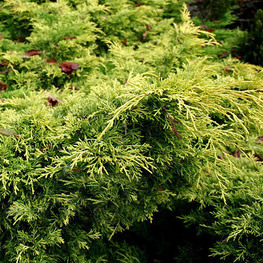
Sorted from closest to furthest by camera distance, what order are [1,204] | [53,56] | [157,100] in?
1. [157,100]
2. [1,204]
3. [53,56]

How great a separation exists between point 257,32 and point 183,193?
151 inches

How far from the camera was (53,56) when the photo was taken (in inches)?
108

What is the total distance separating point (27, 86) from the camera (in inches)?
102

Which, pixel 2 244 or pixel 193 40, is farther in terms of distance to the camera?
pixel 193 40

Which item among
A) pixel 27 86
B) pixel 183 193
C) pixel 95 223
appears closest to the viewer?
pixel 95 223

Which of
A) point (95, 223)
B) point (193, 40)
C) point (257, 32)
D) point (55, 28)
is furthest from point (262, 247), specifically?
point (257, 32)

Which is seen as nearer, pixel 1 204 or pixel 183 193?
pixel 1 204

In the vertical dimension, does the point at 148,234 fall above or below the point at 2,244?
below

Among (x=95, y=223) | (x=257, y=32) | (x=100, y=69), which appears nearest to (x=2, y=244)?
(x=95, y=223)

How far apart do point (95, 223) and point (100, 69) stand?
2.03 meters

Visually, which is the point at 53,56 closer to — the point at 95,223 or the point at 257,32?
the point at 95,223

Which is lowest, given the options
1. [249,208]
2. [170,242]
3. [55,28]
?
[170,242]

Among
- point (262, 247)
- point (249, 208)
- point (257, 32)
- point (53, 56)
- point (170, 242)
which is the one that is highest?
point (53, 56)

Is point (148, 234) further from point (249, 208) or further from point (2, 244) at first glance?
point (2, 244)
